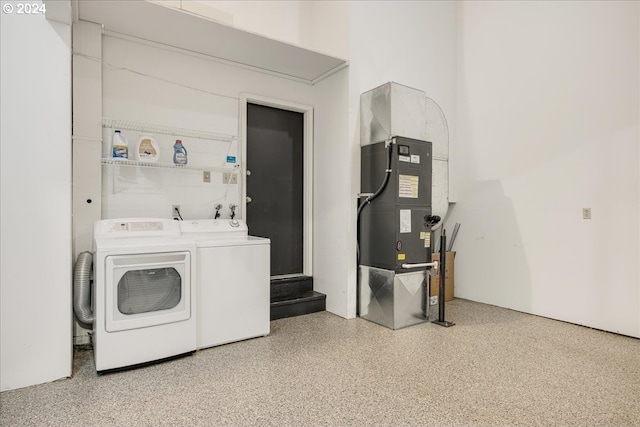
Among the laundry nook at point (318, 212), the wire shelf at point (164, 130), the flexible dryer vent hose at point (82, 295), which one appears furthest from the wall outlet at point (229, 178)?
the flexible dryer vent hose at point (82, 295)

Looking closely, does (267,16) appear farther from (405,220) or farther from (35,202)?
(35,202)

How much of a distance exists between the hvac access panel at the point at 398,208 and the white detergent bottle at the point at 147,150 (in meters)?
1.95

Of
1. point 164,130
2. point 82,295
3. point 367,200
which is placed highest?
point 164,130

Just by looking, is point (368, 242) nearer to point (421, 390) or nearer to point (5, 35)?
point (421, 390)

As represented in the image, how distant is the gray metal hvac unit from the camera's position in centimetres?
322

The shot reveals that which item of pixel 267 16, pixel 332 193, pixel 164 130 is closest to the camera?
pixel 164 130

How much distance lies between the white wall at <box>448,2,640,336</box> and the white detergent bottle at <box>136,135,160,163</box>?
11.4ft

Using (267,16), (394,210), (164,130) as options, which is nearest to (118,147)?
(164,130)

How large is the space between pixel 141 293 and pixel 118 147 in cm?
124

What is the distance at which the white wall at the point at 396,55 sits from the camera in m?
3.54

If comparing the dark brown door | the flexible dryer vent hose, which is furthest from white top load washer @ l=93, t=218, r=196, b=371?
the dark brown door

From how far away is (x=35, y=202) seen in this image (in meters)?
2.16

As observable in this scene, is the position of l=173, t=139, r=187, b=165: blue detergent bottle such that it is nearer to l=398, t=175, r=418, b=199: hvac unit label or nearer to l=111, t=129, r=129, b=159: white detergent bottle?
l=111, t=129, r=129, b=159: white detergent bottle

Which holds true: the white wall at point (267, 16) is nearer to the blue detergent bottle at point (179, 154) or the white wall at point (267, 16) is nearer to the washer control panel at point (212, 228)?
the blue detergent bottle at point (179, 154)
